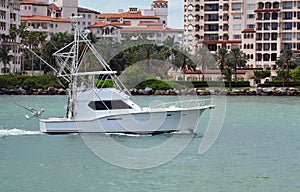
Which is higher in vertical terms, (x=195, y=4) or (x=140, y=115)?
(x=195, y=4)

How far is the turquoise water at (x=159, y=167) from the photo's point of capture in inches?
1473

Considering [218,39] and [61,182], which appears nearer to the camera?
[61,182]

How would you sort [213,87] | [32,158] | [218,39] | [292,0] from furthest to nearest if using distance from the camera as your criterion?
[218,39] < [292,0] < [213,87] < [32,158]

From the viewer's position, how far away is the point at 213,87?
5448 inches

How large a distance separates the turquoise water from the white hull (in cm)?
56

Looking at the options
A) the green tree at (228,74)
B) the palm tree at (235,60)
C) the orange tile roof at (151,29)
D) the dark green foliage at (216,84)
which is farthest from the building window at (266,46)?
the orange tile roof at (151,29)

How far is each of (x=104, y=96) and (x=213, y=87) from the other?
86945 mm

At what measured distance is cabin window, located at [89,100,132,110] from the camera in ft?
172

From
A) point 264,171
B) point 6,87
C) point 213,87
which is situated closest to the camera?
point 264,171

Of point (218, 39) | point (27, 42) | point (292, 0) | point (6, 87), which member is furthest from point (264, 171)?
point (218, 39)

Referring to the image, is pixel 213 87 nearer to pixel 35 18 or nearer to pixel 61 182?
pixel 35 18

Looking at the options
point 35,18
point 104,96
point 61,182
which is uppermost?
point 35,18

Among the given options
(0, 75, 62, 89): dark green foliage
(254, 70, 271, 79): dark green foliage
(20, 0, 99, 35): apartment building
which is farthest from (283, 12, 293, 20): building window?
(0, 75, 62, 89): dark green foliage

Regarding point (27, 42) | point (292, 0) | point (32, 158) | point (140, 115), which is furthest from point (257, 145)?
point (292, 0)
